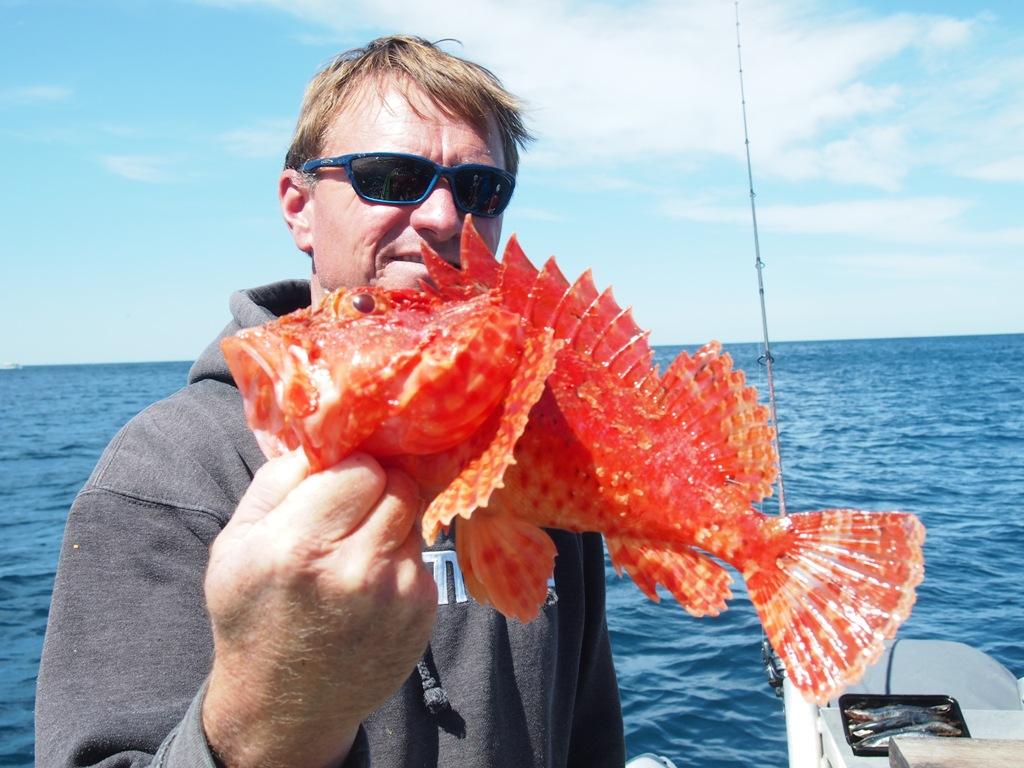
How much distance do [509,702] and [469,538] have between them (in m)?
1.06

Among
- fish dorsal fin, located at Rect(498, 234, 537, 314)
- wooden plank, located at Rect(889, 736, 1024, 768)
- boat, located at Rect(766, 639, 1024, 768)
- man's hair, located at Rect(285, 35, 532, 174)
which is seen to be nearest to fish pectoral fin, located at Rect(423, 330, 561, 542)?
fish dorsal fin, located at Rect(498, 234, 537, 314)

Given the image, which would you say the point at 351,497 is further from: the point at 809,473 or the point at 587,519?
the point at 809,473

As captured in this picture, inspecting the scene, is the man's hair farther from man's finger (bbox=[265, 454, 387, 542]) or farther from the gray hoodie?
man's finger (bbox=[265, 454, 387, 542])

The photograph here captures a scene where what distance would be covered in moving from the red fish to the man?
0.19m

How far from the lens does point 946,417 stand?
139 ft

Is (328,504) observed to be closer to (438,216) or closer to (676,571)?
(676,571)

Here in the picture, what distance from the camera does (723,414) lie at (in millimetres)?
2453

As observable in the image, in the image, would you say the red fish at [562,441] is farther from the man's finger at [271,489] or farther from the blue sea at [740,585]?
the blue sea at [740,585]

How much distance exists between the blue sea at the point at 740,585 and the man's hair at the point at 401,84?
1751 millimetres

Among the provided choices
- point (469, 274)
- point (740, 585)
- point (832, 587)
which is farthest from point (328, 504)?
point (740, 585)

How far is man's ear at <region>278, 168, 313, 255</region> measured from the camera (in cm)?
352

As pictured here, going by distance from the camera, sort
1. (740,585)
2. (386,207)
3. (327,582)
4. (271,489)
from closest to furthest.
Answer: (327,582) → (271,489) → (386,207) → (740,585)

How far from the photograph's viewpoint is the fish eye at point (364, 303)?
2217 mm

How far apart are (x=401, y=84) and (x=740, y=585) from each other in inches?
480
